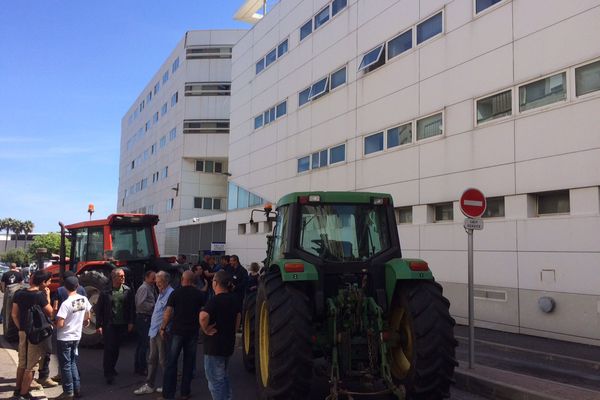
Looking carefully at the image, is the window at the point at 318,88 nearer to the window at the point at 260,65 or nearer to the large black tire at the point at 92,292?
the window at the point at 260,65

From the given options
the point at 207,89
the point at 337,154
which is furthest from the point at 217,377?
the point at 207,89

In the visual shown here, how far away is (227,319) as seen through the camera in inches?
212

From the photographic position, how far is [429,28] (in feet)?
46.8

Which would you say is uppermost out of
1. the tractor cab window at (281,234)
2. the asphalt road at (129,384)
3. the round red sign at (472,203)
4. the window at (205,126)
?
the window at (205,126)

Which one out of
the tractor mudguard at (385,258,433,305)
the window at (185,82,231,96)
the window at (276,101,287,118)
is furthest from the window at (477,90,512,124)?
the window at (185,82,231,96)

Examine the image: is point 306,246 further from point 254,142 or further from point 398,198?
point 254,142

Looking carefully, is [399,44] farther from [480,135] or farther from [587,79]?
[587,79]

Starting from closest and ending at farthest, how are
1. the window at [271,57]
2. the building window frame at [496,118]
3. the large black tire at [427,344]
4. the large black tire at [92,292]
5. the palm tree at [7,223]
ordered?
1. the large black tire at [427,344]
2. the large black tire at [92,292]
3. the building window frame at [496,118]
4. the window at [271,57]
5. the palm tree at [7,223]

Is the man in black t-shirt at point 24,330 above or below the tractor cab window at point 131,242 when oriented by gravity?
below

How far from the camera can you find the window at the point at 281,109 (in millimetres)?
22650

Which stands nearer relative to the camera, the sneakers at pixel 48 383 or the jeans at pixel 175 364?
the jeans at pixel 175 364

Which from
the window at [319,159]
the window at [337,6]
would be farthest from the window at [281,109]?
the window at [337,6]

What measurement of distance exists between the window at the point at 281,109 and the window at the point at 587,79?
1410 centimetres

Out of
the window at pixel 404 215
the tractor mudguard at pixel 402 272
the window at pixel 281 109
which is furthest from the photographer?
the window at pixel 281 109
